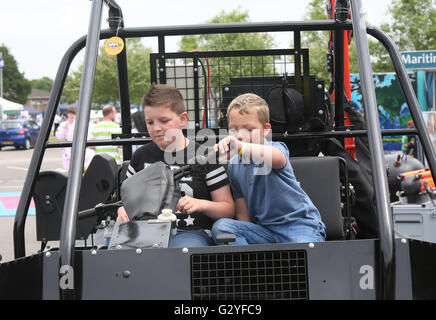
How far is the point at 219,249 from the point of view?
217cm

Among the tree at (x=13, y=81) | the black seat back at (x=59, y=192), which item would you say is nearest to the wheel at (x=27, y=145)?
the black seat back at (x=59, y=192)

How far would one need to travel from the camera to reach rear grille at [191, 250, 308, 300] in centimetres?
218

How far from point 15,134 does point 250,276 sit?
29732mm

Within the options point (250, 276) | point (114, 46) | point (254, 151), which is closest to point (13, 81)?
point (114, 46)

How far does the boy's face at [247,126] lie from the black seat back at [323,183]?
88 centimetres

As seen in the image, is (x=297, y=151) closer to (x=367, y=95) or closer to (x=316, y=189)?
(x=316, y=189)

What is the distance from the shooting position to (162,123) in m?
2.87

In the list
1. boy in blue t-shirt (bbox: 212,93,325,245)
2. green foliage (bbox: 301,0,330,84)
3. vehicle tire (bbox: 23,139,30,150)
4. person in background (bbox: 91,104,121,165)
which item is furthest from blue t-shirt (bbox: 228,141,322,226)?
green foliage (bbox: 301,0,330,84)

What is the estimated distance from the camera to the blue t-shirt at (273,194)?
2.74 m

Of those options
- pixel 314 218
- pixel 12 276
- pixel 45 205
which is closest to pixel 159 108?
pixel 314 218

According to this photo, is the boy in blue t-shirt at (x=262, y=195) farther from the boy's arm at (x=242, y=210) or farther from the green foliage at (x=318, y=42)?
the green foliage at (x=318, y=42)

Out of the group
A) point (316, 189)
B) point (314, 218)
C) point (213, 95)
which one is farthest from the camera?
point (213, 95)

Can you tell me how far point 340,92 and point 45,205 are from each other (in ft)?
6.94
